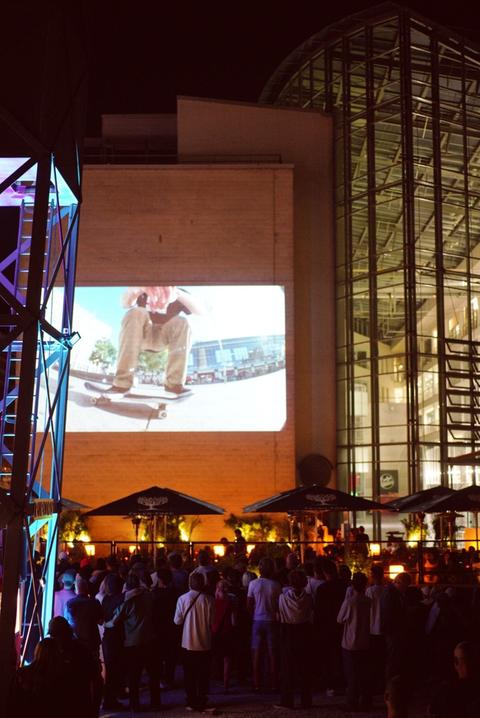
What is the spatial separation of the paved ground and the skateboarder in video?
16989 mm

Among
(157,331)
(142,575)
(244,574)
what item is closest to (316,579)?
(244,574)

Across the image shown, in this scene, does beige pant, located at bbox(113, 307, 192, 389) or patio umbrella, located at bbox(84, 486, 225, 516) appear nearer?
patio umbrella, located at bbox(84, 486, 225, 516)

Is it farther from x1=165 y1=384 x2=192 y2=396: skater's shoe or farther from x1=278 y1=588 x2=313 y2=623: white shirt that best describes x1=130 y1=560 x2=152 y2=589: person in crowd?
x1=165 y1=384 x2=192 y2=396: skater's shoe

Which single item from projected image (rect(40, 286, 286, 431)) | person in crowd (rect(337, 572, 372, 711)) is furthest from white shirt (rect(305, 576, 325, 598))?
projected image (rect(40, 286, 286, 431))

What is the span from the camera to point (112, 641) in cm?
1030

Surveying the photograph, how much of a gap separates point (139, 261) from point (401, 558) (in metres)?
14.6

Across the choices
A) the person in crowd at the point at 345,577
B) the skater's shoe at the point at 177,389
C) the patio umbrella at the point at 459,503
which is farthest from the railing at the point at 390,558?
the skater's shoe at the point at 177,389

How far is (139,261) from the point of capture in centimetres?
2878

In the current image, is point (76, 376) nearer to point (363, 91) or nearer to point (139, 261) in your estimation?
point (139, 261)

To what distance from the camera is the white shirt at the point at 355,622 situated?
399 inches

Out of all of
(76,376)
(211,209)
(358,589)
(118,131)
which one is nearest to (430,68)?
(211,209)

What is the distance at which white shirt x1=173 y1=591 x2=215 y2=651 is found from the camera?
33.0 feet

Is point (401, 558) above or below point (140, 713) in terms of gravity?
above

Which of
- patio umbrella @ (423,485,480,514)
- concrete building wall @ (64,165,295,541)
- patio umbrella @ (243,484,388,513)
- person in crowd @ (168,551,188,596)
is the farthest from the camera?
concrete building wall @ (64,165,295,541)
